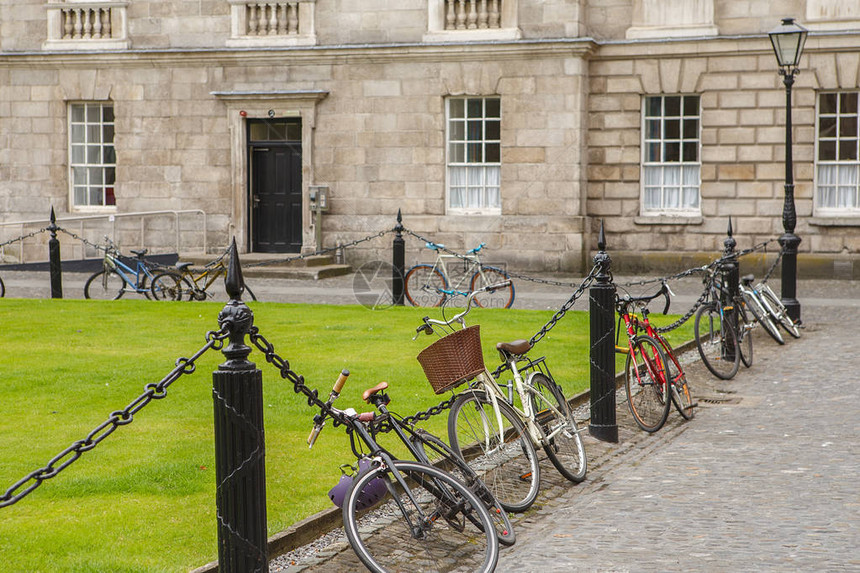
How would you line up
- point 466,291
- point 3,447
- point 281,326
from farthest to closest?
1. point 466,291
2. point 281,326
3. point 3,447

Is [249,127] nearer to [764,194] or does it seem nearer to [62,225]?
[62,225]

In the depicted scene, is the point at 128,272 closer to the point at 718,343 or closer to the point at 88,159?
the point at 88,159

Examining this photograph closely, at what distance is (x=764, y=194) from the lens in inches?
908

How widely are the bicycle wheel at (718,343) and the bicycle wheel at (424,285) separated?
19.7 ft

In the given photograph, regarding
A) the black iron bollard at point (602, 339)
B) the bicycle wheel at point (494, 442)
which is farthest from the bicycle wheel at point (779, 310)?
the bicycle wheel at point (494, 442)

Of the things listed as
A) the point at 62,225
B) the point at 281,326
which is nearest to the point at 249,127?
the point at 62,225

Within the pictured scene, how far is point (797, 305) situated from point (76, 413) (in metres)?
9.72

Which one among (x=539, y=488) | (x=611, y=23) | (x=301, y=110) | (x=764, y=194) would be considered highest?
(x=611, y=23)

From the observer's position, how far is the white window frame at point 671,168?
23688 millimetres

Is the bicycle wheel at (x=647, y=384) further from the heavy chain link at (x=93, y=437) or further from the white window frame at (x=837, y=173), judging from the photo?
the white window frame at (x=837, y=173)

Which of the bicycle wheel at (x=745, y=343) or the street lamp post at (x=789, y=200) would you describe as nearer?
the bicycle wheel at (x=745, y=343)

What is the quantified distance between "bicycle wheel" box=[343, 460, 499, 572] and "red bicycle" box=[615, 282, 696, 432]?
3335mm

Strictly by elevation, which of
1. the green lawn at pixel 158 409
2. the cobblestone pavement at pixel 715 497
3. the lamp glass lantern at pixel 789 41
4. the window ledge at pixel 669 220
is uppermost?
the lamp glass lantern at pixel 789 41

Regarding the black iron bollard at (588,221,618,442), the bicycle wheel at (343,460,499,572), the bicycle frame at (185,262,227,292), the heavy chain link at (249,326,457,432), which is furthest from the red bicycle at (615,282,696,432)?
the bicycle frame at (185,262,227,292)
